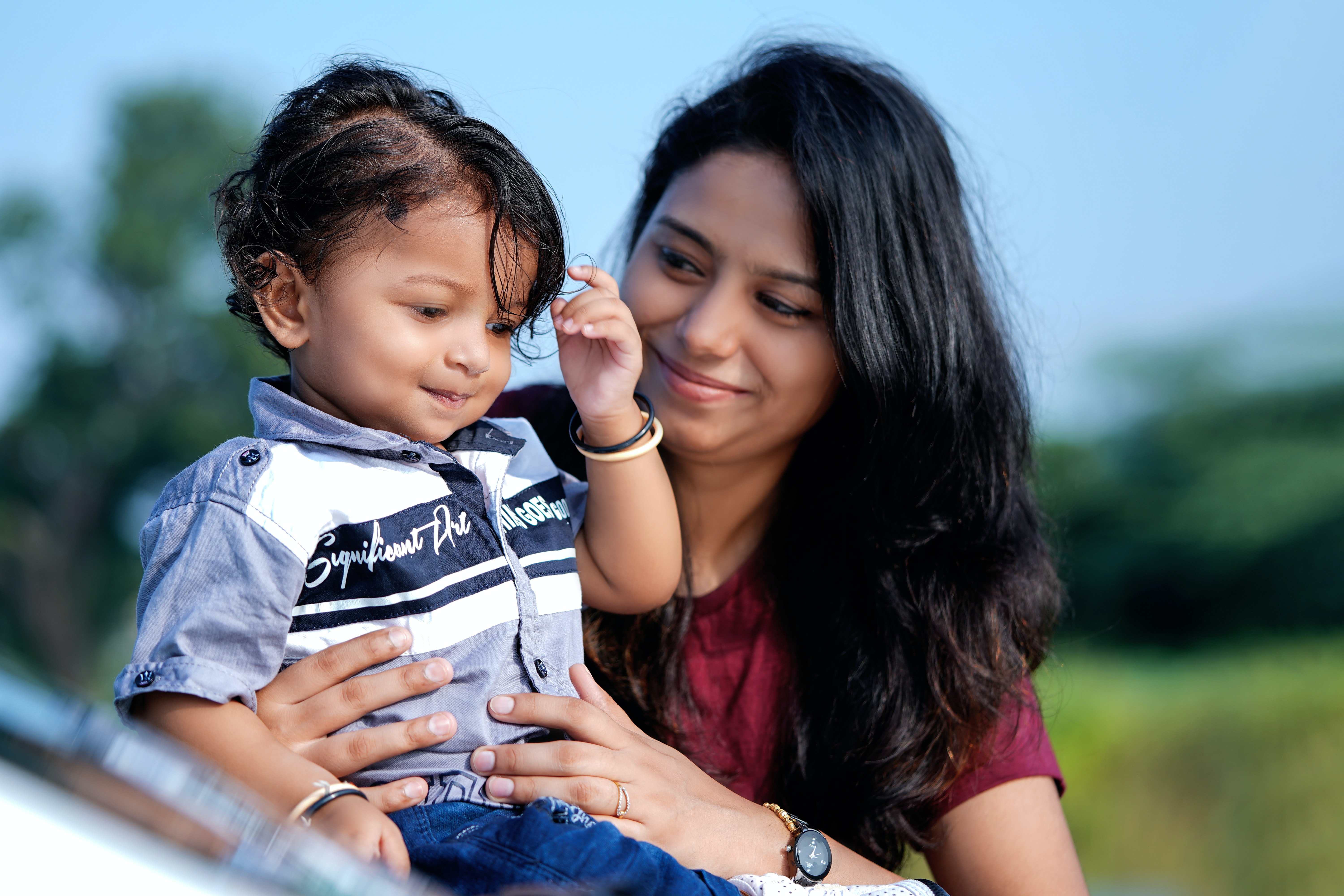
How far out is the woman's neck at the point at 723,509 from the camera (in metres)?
2.49

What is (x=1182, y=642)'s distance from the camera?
10.2m

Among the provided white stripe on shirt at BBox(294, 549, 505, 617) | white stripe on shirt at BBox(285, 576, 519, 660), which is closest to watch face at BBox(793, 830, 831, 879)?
white stripe on shirt at BBox(285, 576, 519, 660)

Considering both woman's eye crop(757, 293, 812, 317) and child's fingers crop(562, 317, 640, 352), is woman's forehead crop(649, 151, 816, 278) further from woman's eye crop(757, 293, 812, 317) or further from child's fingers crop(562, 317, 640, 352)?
child's fingers crop(562, 317, 640, 352)

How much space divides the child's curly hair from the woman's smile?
56 cm

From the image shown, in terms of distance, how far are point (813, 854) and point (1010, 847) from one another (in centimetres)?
54

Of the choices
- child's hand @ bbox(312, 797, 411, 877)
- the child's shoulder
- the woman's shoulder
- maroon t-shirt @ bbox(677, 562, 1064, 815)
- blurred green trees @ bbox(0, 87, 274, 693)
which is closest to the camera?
child's hand @ bbox(312, 797, 411, 877)

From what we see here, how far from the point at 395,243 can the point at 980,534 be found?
1.48 meters

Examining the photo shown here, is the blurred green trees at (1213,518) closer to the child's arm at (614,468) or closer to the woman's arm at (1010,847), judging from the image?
the woman's arm at (1010,847)

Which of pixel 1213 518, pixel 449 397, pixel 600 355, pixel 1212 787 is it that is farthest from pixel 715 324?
pixel 1213 518

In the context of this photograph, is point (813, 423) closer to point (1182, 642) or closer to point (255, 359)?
point (1182, 642)

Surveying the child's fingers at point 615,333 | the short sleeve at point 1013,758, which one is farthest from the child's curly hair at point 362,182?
the short sleeve at point 1013,758

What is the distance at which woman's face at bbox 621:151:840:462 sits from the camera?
85.8 inches

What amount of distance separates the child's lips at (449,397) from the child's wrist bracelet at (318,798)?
21.9 inches

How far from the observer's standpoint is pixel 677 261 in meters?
2.27
